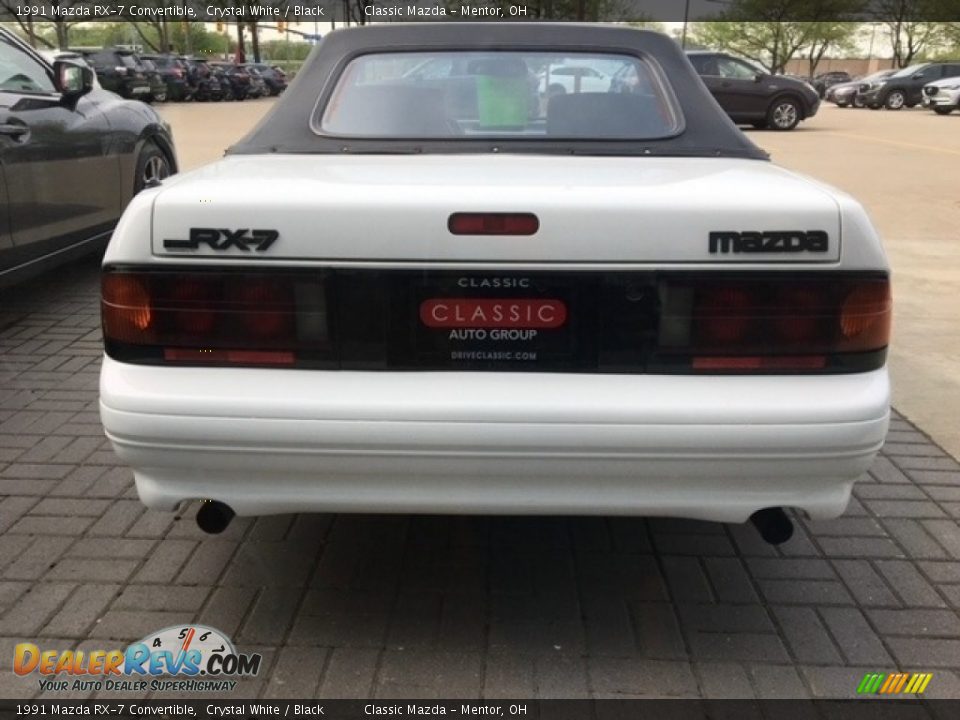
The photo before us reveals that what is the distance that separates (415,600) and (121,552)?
1.00m

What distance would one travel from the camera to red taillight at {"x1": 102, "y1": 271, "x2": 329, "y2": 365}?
7.09 feet

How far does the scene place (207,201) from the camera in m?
2.11

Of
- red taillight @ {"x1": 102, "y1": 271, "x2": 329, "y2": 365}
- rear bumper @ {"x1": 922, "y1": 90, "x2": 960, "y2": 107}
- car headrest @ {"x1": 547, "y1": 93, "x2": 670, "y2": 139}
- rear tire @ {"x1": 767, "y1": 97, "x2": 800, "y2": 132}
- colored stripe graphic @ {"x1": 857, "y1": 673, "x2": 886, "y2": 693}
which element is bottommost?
rear bumper @ {"x1": 922, "y1": 90, "x2": 960, "y2": 107}

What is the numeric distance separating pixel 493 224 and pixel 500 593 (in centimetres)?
121

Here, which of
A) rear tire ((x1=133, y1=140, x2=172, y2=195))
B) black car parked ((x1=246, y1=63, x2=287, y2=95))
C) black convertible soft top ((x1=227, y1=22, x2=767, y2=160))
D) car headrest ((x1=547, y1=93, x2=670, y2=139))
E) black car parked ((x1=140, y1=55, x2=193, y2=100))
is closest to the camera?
black convertible soft top ((x1=227, y1=22, x2=767, y2=160))

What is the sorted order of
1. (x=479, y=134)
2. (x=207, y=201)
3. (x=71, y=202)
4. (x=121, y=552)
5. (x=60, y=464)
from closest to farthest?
1. (x=207, y=201)
2. (x=121, y=552)
3. (x=479, y=134)
4. (x=60, y=464)
5. (x=71, y=202)

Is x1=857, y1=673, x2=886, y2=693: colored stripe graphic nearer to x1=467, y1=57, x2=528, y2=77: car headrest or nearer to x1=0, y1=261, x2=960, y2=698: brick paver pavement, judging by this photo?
x1=0, y1=261, x2=960, y2=698: brick paver pavement

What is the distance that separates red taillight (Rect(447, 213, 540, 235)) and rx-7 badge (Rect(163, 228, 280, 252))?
423 millimetres

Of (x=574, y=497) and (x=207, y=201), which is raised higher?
(x=207, y=201)

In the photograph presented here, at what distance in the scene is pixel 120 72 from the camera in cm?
2622

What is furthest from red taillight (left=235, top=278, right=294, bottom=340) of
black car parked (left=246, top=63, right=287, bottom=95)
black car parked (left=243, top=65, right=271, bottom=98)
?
black car parked (left=246, top=63, right=287, bottom=95)

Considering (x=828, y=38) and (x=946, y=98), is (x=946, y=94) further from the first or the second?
(x=828, y=38)

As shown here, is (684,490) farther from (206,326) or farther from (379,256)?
(206,326)

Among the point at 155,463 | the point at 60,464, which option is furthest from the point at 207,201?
the point at 60,464
